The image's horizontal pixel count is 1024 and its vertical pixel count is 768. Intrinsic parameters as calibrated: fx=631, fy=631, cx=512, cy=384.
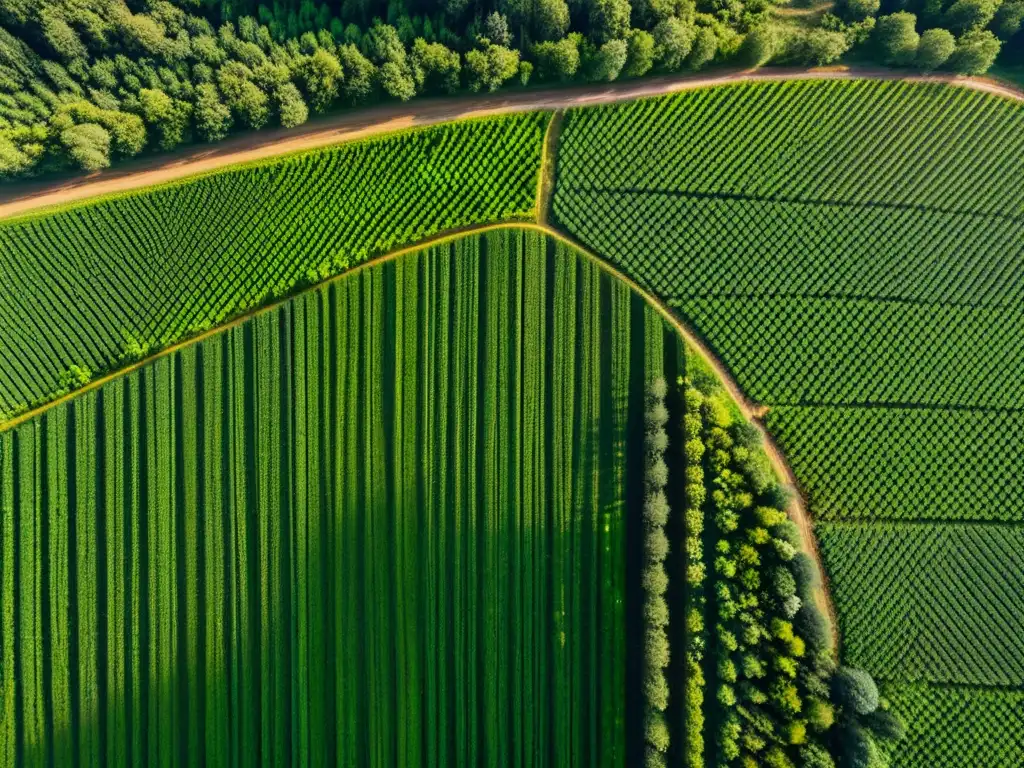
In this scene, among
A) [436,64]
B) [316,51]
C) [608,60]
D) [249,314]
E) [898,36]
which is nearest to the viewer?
[608,60]

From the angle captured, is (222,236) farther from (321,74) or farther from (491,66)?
(491,66)

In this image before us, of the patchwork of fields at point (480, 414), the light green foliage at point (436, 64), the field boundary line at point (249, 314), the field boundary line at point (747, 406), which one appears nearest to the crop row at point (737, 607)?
the patchwork of fields at point (480, 414)

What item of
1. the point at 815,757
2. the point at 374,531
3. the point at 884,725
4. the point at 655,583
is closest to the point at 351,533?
the point at 374,531

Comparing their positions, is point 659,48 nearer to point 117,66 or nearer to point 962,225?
point 962,225

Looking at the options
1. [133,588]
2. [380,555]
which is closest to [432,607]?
[380,555]

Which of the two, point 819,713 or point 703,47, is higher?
point 703,47

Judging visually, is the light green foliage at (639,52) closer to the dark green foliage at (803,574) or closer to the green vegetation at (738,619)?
the green vegetation at (738,619)

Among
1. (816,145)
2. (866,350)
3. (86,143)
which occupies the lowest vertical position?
(866,350)
